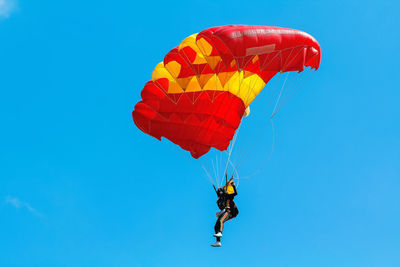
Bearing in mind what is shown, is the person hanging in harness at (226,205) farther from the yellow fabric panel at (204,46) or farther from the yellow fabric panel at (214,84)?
the yellow fabric panel at (204,46)

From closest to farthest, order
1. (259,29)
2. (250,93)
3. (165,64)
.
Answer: (259,29), (165,64), (250,93)

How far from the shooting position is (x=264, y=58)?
64.7 ft

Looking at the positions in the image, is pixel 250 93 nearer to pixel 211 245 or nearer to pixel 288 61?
pixel 288 61

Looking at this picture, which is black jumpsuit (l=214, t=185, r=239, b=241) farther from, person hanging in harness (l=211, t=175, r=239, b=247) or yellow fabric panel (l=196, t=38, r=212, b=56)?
yellow fabric panel (l=196, t=38, r=212, b=56)

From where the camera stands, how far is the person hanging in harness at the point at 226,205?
1958cm

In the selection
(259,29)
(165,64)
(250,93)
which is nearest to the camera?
(259,29)

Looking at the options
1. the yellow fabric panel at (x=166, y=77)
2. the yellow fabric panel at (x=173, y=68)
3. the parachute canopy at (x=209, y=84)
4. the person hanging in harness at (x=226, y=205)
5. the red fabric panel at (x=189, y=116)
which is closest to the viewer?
the parachute canopy at (x=209, y=84)

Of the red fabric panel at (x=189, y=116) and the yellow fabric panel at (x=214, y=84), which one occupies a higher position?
the yellow fabric panel at (x=214, y=84)

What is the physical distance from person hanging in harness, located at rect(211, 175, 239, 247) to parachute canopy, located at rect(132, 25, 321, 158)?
74.2 inches

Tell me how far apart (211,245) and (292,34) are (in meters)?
6.60

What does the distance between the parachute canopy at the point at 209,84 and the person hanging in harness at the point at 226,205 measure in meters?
1.89

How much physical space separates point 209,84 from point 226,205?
386 cm

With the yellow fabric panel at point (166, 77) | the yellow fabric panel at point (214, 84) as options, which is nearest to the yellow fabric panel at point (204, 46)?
the yellow fabric panel at point (214, 84)

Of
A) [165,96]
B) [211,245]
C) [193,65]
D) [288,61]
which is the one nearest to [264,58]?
[288,61]
